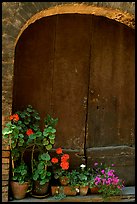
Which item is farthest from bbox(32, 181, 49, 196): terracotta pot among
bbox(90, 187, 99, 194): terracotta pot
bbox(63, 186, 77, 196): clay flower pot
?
bbox(90, 187, 99, 194): terracotta pot

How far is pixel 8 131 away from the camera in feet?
13.0

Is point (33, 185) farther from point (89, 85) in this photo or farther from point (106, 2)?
point (106, 2)

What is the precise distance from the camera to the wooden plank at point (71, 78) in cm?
481

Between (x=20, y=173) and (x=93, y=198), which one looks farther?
(x=93, y=198)

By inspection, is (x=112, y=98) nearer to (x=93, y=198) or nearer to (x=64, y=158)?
(x=64, y=158)

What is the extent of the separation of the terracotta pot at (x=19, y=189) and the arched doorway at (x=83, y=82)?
2.85 ft

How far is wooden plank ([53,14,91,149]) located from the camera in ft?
15.8

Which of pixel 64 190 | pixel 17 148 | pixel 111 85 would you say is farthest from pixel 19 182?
pixel 111 85

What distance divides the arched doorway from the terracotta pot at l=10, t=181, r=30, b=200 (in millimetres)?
867

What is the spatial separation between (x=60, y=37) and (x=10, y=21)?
3.32ft

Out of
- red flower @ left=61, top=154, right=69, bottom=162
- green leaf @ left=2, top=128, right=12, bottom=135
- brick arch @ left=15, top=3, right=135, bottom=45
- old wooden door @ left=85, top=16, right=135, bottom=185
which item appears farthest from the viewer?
old wooden door @ left=85, top=16, right=135, bottom=185

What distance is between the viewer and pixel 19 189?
13.8ft

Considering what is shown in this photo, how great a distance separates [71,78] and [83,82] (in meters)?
0.19

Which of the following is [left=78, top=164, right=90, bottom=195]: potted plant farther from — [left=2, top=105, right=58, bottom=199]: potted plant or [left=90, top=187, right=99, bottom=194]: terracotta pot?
[left=2, top=105, right=58, bottom=199]: potted plant
